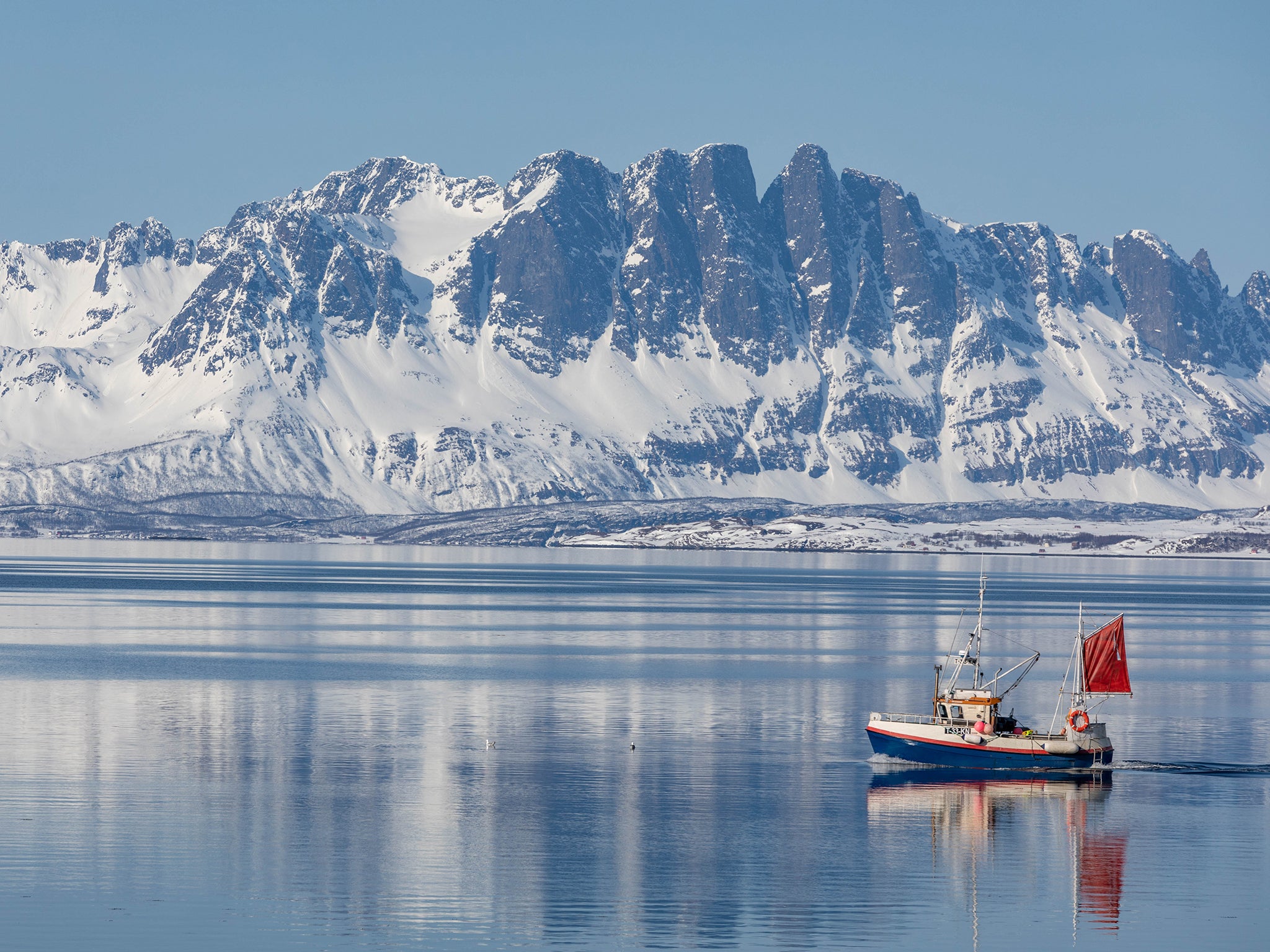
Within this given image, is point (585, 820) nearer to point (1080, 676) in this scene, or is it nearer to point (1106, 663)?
point (1080, 676)

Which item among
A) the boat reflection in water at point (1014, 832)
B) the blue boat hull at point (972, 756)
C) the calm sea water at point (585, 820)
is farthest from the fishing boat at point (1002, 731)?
the calm sea water at point (585, 820)

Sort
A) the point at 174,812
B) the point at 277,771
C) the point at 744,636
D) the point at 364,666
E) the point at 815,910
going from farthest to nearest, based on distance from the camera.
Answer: the point at 744,636
the point at 364,666
the point at 277,771
the point at 174,812
the point at 815,910

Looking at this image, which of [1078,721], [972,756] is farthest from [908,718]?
[1078,721]

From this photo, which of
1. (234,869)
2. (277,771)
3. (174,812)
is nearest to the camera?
(234,869)

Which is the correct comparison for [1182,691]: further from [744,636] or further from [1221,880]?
[1221,880]

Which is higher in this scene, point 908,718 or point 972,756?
point 908,718

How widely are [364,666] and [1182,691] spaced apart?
63467 millimetres

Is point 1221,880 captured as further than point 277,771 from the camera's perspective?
No

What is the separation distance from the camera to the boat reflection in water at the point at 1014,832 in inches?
2584

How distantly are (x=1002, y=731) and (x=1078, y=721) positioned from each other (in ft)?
13.3

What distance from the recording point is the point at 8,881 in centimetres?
6200

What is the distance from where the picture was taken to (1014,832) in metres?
78.9

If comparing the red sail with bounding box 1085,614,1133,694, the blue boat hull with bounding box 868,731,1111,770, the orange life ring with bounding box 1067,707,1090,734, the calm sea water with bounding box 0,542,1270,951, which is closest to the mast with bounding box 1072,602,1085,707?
the red sail with bounding box 1085,614,1133,694

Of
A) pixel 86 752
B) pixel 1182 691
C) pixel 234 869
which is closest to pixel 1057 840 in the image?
pixel 234 869
